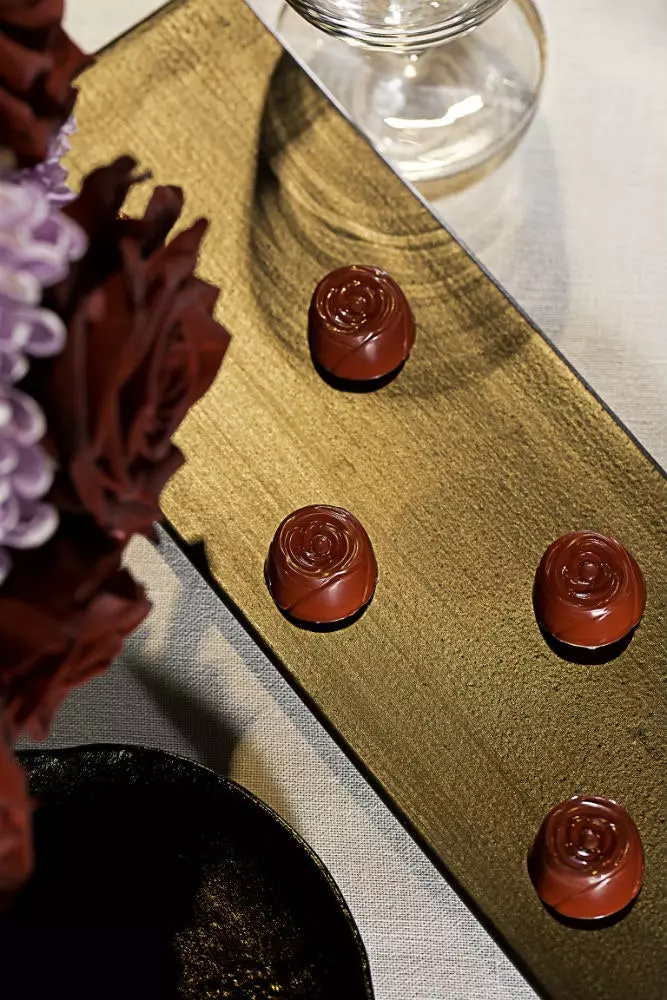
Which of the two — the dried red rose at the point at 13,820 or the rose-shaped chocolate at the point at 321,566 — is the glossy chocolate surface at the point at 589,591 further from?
the dried red rose at the point at 13,820

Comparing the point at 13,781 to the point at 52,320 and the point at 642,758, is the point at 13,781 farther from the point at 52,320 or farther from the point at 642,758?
the point at 642,758

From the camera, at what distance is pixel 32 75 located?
0.84 feet

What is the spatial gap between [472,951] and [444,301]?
29 centimetres

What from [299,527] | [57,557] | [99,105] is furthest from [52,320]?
[99,105]

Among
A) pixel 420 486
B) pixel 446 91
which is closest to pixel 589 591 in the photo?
pixel 420 486

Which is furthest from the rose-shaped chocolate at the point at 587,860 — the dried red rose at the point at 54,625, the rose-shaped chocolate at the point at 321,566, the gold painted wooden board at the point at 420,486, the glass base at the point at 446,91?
the glass base at the point at 446,91

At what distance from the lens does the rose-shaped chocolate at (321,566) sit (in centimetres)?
47

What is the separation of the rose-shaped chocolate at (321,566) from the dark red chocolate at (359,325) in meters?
0.06

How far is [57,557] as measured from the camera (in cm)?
27

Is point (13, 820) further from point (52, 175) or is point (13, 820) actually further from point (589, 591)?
point (589, 591)

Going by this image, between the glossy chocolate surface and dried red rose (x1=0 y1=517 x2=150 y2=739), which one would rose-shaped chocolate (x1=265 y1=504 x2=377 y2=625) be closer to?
the glossy chocolate surface

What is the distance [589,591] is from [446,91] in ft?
1.25

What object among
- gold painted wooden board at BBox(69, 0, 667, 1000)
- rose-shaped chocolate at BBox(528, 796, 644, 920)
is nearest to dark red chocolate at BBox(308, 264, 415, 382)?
gold painted wooden board at BBox(69, 0, 667, 1000)

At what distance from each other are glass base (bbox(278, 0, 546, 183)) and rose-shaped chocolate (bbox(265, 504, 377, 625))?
30 centimetres
